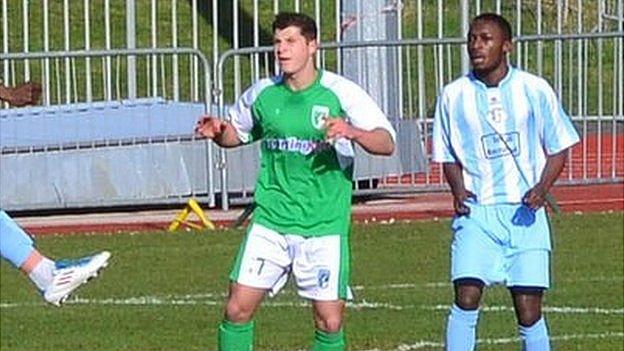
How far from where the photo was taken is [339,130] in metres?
10.6

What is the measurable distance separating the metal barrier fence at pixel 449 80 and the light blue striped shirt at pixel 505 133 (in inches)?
348

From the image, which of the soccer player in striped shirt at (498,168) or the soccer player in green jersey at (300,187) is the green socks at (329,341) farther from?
the soccer player in striped shirt at (498,168)

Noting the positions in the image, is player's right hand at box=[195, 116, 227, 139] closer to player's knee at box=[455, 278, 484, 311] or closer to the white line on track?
player's knee at box=[455, 278, 484, 311]

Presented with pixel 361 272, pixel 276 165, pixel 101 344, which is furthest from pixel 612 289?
pixel 276 165

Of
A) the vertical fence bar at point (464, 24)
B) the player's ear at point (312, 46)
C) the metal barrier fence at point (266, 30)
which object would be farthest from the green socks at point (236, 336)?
the vertical fence bar at point (464, 24)

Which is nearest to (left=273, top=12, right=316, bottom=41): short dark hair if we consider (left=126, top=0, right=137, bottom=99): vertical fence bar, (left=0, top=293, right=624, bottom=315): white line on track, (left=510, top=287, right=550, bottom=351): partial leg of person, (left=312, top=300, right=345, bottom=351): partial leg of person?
(left=312, top=300, right=345, bottom=351): partial leg of person

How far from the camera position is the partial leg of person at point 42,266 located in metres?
10.8

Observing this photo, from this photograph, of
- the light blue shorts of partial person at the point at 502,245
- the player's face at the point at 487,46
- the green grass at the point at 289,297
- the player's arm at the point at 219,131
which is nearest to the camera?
the player's arm at the point at 219,131

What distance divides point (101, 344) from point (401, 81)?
28.3 ft

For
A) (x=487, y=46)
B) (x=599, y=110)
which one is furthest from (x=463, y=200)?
(x=599, y=110)

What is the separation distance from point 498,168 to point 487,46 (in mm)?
640

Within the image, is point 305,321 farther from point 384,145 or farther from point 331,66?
point 331,66

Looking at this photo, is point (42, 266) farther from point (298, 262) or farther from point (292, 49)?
point (292, 49)

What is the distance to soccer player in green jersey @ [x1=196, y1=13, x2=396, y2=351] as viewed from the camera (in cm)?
1112
